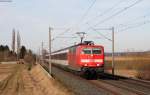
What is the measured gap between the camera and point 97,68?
37.8m

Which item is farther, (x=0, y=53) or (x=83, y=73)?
(x=0, y=53)

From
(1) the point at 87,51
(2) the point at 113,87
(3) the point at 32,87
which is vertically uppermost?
(1) the point at 87,51

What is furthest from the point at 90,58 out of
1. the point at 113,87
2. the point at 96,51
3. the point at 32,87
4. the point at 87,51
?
the point at 113,87

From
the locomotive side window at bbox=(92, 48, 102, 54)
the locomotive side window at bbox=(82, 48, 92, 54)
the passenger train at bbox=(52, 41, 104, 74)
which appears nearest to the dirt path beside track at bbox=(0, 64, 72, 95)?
the passenger train at bbox=(52, 41, 104, 74)

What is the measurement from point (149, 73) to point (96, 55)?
21.2 feet

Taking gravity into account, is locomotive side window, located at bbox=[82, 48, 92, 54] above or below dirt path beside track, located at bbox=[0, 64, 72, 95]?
above

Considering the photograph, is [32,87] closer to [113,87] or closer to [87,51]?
[87,51]

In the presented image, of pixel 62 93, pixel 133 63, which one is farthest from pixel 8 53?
pixel 62 93

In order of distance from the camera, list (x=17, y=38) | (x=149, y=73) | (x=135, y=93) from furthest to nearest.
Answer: (x=17, y=38)
(x=149, y=73)
(x=135, y=93)

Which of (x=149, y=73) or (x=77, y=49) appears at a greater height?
(x=77, y=49)

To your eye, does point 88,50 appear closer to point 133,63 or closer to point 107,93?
point 107,93

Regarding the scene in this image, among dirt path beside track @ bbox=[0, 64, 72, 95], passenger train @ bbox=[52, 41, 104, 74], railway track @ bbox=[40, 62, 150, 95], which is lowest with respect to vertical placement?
dirt path beside track @ bbox=[0, 64, 72, 95]

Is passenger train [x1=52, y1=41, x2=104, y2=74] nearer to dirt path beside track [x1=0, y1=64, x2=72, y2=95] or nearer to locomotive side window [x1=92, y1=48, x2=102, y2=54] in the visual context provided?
locomotive side window [x1=92, y1=48, x2=102, y2=54]

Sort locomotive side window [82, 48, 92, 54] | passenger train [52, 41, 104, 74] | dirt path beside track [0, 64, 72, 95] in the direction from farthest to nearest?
locomotive side window [82, 48, 92, 54] → passenger train [52, 41, 104, 74] → dirt path beside track [0, 64, 72, 95]
